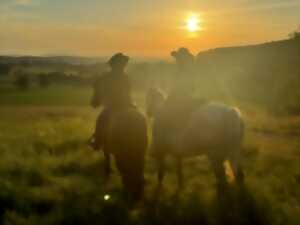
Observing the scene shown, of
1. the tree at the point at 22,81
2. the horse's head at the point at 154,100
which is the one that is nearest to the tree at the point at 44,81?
the tree at the point at 22,81

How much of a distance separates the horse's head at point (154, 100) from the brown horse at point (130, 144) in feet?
6.83

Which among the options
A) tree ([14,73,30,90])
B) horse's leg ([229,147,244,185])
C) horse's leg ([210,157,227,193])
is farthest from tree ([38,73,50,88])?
horse's leg ([210,157,227,193])

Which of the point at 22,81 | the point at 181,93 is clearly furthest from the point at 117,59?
the point at 22,81

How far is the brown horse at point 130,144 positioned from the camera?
8.97 m

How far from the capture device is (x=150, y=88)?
12.1 metres

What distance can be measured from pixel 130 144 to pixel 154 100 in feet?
9.17

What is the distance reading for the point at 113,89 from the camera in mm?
9891

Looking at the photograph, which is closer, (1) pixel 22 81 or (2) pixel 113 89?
(2) pixel 113 89

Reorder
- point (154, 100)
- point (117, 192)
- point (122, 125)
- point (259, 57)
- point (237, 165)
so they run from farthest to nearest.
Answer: point (259, 57) < point (154, 100) < point (117, 192) < point (237, 165) < point (122, 125)

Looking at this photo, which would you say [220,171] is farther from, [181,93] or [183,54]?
[183,54]

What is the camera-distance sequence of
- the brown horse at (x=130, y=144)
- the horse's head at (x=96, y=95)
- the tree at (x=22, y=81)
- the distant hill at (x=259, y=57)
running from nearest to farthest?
the brown horse at (x=130, y=144) < the horse's head at (x=96, y=95) < the tree at (x=22, y=81) < the distant hill at (x=259, y=57)

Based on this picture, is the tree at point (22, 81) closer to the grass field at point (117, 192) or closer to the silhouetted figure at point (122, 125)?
Result: the grass field at point (117, 192)

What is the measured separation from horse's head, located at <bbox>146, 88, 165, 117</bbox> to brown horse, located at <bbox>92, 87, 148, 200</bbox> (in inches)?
82.0

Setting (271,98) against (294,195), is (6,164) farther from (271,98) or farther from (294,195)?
(271,98)
